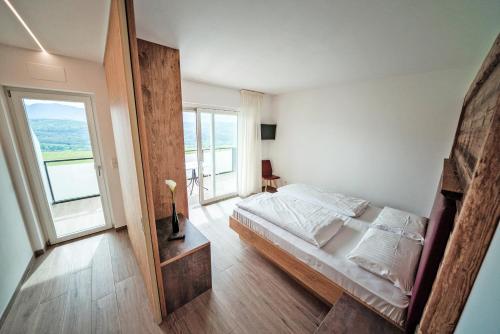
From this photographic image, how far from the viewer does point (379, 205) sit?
281 cm

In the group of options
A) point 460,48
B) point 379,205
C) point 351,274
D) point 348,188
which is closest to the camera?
point 351,274

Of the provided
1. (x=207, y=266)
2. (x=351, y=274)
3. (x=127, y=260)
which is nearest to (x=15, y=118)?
(x=127, y=260)

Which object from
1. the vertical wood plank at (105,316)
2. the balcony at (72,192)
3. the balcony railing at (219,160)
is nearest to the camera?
the vertical wood plank at (105,316)

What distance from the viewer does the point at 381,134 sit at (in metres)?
2.68

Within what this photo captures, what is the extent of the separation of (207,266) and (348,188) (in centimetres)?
282

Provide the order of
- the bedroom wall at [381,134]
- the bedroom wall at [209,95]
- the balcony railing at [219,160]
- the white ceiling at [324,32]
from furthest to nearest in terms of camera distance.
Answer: the balcony railing at [219,160] → the bedroom wall at [209,95] → the bedroom wall at [381,134] → the white ceiling at [324,32]

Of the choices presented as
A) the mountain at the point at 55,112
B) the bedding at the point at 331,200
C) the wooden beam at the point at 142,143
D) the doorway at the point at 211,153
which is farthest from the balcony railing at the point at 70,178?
the bedding at the point at 331,200

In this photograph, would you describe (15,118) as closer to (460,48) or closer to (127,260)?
(127,260)

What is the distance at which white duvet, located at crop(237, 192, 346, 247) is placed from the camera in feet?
5.67

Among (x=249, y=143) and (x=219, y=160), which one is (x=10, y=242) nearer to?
(x=219, y=160)

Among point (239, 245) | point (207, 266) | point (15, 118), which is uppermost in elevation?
point (15, 118)

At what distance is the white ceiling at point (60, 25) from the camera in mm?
1188

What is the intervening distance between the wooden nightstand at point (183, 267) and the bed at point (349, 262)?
2.33 feet

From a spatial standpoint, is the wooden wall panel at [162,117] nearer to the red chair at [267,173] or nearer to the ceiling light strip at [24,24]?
the ceiling light strip at [24,24]
